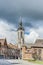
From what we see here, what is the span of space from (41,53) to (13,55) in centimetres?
1602

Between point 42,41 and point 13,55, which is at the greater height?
point 42,41

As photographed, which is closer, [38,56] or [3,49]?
[38,56]

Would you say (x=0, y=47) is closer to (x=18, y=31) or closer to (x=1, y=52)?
(x=1, y=52)

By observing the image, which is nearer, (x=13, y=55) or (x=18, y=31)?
(x=13, y=55)

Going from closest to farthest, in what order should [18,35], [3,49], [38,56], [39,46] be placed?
[38,56] < [39,46] < [3,49] < [18,35]

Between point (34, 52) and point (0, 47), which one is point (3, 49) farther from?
point (34, 52)

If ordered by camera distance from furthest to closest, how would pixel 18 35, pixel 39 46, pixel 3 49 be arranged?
pixel 18 35, pixel 3 49, pixel 39 46

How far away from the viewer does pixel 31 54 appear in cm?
7588

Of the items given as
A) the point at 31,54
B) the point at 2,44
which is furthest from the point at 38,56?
the point at 2,44

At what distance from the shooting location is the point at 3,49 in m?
88.2

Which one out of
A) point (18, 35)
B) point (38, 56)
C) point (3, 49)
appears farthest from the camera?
point (18, 35)

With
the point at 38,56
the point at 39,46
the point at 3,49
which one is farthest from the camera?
the point at 3,49

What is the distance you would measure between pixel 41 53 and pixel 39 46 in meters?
3.63

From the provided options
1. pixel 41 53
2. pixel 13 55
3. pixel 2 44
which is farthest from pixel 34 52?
pixel 2 44
